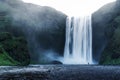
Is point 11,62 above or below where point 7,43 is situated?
below

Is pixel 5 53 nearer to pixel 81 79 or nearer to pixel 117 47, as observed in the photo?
pixel 117 47

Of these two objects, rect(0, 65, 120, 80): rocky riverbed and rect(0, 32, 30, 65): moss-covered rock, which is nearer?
rect(0, 65, 120, 80): rocky riverbed

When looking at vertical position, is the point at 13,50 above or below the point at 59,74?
above

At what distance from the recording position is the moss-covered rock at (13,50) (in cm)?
15962

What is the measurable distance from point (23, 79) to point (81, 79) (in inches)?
486

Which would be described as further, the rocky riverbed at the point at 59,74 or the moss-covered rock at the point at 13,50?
the moss-covered rock at the point at 13,50

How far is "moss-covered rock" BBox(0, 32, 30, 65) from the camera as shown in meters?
160

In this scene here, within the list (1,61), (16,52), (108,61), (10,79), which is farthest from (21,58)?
(10,79)

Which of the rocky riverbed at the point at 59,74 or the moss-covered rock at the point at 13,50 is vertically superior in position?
the moss-covered rock at the point at 13,50

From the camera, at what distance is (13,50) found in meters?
172

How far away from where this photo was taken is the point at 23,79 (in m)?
60.0

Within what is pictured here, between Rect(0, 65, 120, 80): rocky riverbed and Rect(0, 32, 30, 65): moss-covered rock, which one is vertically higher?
Rect(0, 32, 30, 65): moss-covered rock

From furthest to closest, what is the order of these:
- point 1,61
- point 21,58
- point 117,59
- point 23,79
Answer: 1. point 117,59
2. point 21,58
3. point 1,61
4. point 23,79

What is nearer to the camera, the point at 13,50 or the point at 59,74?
the point at 59,74
